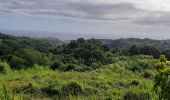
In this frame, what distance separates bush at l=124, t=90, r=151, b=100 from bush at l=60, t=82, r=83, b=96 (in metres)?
1.51

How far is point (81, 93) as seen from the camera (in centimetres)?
1048

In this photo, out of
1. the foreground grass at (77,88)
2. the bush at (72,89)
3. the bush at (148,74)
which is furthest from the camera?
the bush at (148,74)

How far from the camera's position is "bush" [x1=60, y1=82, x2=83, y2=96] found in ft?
33.9

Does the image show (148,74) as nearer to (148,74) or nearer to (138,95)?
(148,74)

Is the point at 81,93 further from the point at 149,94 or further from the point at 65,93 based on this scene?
the point at 149,94

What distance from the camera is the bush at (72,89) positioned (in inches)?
407

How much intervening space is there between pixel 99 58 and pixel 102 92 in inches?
563

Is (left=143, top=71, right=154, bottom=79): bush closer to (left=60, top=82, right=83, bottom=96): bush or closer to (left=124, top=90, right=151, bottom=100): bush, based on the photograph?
(left=60, top=82, right=83, bottom=96): bush

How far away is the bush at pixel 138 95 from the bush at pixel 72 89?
1.51 m

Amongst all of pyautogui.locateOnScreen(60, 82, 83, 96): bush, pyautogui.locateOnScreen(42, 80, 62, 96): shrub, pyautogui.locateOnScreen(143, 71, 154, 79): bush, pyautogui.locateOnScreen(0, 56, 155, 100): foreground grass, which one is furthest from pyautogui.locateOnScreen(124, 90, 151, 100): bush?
pyautogui.locateOnScreen(143, 71, 154, 79): bush

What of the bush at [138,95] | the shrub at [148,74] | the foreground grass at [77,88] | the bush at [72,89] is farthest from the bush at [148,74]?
the bush at [138,95]

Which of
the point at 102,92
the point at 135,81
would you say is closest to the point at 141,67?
the point at 135,81

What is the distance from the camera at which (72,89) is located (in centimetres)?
1066

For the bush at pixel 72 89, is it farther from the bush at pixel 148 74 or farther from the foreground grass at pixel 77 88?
the bush at pixel 148 74
